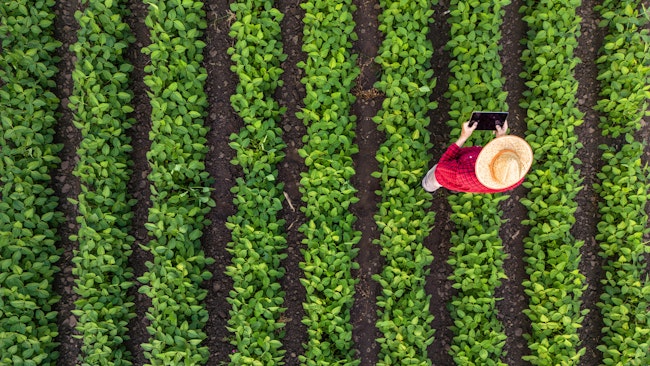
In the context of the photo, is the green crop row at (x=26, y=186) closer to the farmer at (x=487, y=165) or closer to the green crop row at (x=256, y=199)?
the green crop row at (x=256, y=199)

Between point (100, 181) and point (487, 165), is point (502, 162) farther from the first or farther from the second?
point (100, 181)

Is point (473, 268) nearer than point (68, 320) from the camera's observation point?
Yes

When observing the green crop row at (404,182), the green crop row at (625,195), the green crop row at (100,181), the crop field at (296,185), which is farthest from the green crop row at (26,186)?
the green crop row at (625,195)

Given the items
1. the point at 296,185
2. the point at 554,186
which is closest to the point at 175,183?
the point at 296,185

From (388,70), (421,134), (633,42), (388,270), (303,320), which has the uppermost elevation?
(633,42)

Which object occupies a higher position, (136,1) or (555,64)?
(136,1)

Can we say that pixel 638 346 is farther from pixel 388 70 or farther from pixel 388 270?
pixel 388 70

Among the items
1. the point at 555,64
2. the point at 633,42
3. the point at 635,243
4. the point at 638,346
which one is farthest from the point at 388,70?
the point at 638,346
